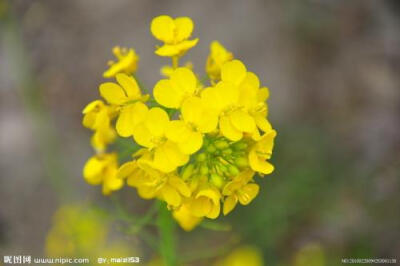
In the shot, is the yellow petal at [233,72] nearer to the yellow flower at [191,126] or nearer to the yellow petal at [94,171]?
the yellow flower at [191,126]

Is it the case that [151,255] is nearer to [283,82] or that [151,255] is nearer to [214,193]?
[283,82]

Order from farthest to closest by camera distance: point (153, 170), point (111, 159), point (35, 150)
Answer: point (35, 150) < point (111, 159) < point (153, 170)

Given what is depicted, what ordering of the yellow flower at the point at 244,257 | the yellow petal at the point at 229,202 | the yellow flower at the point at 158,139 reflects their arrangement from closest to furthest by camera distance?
the yellow flower at the point at 158,139 → the yellow petal at the point at 229,202 → the yellow flower at the point at 244,257

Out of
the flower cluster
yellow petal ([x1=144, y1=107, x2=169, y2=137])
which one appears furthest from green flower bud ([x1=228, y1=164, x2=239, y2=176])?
yellow petal ([x1=144, y1=107, x2=169, y2=137])

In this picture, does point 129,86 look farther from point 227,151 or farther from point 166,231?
point 166,231

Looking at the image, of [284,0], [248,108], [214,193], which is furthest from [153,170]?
[284,0]

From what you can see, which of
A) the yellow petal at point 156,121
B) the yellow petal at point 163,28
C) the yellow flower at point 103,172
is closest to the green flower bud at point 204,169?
the yellow petal at point 156,121
